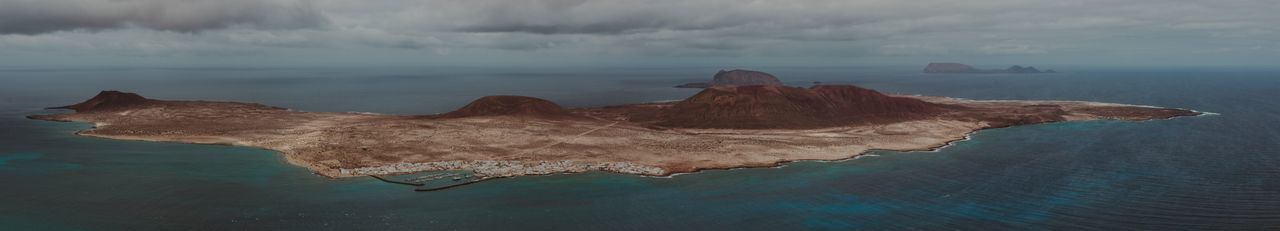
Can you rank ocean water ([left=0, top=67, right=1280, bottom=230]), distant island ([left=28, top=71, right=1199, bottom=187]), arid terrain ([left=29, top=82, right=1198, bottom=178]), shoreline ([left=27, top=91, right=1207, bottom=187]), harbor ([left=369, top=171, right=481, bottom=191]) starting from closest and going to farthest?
ocean water ([left=0, top=67, right=1280, bottom=230]) < harbor ([left=369, top=171, right=481, bottom=191]) < shoreline ([left=27, top=91, right=1207, bottom=187]) < distant island ([left=28, top=71, right=1199, bottom=187]) < arid terrain ([left=29, top=82, right=1198, bottom=178])

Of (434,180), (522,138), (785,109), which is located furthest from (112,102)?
(785,109)

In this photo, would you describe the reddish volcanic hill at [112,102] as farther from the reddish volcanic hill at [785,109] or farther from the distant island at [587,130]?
the reddish volcanic hill at [785,109]

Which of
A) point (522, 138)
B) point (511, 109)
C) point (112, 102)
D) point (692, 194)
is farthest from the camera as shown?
point (112, 102)

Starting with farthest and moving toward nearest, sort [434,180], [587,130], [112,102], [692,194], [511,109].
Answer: [112,102]
[511,109]
[587,130]
[434,180]
[692,194]

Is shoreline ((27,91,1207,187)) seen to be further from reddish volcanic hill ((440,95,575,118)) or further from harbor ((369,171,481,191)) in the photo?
reddish volcanic hill ((440,95,575,118))

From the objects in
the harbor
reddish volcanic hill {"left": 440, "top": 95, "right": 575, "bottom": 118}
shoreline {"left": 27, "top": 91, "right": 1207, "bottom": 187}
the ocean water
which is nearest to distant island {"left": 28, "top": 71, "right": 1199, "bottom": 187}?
shoreline {"left": 27, "top": 91, "right": 1207, "bottom": 187}

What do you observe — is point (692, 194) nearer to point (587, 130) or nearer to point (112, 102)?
point (587, 130)

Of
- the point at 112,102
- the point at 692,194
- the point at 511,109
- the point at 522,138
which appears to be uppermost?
the point at 112,102
